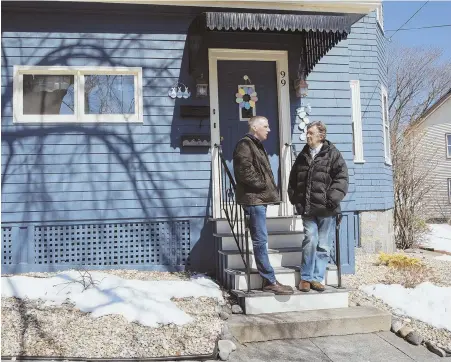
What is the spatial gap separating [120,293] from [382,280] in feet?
11.0

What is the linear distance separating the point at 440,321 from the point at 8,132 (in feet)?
17.7

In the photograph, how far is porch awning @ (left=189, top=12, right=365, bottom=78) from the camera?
5.11 meters

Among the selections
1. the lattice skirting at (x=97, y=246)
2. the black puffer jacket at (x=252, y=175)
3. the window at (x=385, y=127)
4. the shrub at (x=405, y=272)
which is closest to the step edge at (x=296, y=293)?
the black puffer jacket at (x=252, y=175)

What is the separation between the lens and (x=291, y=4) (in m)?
6.04

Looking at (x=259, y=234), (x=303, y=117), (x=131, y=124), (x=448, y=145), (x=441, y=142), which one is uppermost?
(x=441, y=142)

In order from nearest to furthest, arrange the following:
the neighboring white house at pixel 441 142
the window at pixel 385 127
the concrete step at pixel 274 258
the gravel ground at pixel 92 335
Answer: the gravel ground at pixel 92 335
the concrete step at pixel 274 258
the window at pixel 385 127
the neighboring white house at pixel 441 142

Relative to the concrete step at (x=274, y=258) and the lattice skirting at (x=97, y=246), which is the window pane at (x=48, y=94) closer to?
the lattice skirting at (x=97, y=246)

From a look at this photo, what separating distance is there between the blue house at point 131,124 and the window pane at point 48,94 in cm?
1

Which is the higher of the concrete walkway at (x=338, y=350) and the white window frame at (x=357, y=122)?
the white window frame at (x=357, y=122)

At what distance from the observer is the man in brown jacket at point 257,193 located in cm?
401

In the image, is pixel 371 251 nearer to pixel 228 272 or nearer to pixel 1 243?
pixel 228 272

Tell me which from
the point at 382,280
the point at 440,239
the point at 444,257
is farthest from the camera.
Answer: the point at 440,239

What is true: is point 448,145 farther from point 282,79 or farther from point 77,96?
point 77,96

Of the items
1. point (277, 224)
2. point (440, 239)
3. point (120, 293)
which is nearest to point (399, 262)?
point (277, 224)
